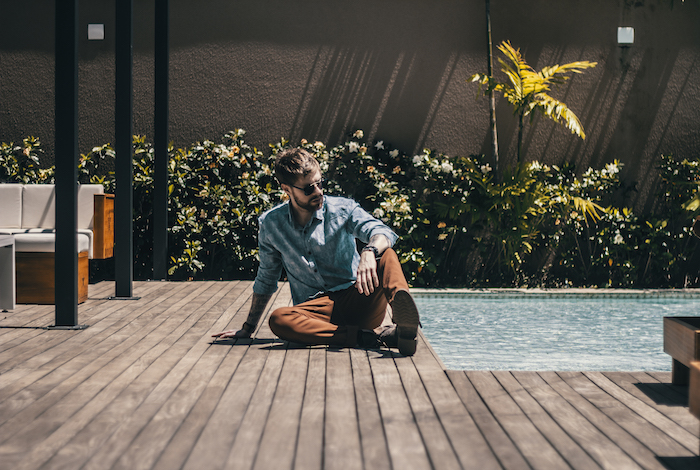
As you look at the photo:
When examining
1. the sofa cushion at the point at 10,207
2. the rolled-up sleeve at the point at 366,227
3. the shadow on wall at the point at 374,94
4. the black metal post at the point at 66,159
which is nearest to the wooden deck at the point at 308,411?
the black metal post at the point at 66,159

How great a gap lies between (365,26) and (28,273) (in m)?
4.22

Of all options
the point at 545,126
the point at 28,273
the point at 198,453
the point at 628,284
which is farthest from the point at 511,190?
the point at 198,453

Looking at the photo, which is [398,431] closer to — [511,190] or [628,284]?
[511,190]

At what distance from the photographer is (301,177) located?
10.2 ft

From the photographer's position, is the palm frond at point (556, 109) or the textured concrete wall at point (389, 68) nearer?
the palm frond at point (556, 109)

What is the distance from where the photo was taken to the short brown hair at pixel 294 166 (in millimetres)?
3092

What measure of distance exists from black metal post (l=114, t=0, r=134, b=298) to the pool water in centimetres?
237

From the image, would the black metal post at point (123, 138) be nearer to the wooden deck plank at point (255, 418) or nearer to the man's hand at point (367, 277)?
the wooden deck plank at point (255, 418)

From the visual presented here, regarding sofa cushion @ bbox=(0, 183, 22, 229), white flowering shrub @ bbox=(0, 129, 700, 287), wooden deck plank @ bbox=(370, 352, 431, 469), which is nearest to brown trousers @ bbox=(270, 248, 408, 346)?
wooden deck plank @ bbox=(370, 352, 431, 469)

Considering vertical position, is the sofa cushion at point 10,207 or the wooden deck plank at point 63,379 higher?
the sofa cushion at point 10,207

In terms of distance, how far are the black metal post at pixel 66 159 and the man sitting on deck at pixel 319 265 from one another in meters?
1.10

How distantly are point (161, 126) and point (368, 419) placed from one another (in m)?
4.55

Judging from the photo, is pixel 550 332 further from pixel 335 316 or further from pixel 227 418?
pixel 227 418

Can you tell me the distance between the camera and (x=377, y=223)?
126 inches
